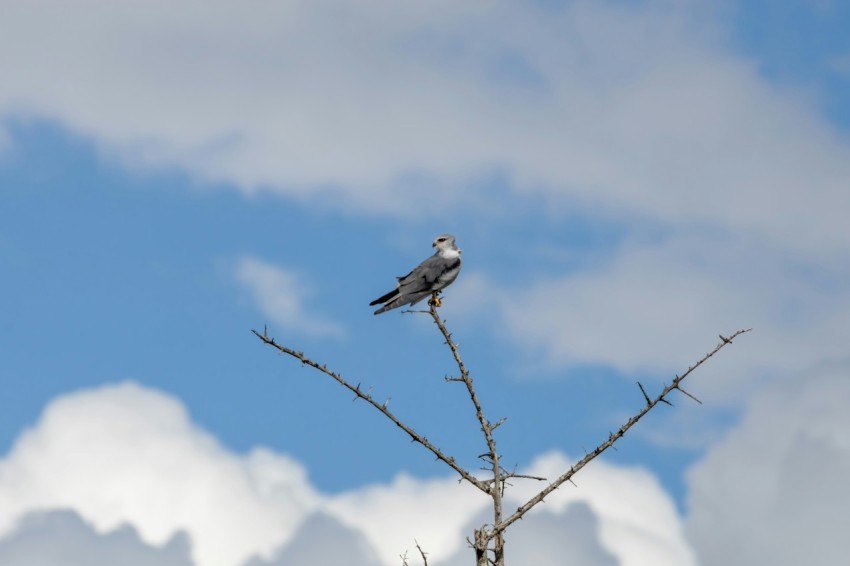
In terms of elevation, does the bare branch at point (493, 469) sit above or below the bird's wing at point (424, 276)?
below

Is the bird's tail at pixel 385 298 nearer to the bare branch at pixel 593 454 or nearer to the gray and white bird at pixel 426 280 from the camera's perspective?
the gray and white bird at pixel 426 280

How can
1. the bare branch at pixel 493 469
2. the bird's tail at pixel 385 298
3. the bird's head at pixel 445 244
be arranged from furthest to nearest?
the bird's head at pixel 445 244 < the bird's tail at pixel 385 298 < the bare branch at pixel 493 469

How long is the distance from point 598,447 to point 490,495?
1126mm

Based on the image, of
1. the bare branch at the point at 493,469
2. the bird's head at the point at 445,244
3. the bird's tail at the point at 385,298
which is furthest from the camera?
the bird's head at the point at 445,244

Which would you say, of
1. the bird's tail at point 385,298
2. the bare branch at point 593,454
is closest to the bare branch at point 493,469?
the bare branch at point 593,454

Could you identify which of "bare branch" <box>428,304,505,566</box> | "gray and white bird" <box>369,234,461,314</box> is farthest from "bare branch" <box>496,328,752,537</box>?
"gray and white bird" <box>369,234,461,314</box>

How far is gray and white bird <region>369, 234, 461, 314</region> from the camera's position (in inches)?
782

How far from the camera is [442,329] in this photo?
40.3 ft

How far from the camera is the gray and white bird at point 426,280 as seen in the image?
19.9 metres

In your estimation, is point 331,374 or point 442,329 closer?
point 331,374

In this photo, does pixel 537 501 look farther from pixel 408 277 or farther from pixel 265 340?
pixel 408 277

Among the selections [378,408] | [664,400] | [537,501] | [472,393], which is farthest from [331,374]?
[664,400]

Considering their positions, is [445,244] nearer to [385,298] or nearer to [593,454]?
[385,298]

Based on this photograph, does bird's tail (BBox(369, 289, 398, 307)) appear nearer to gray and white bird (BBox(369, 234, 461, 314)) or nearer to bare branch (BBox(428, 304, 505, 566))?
gray and white bird (BBox(369, 234, 461, 314))
